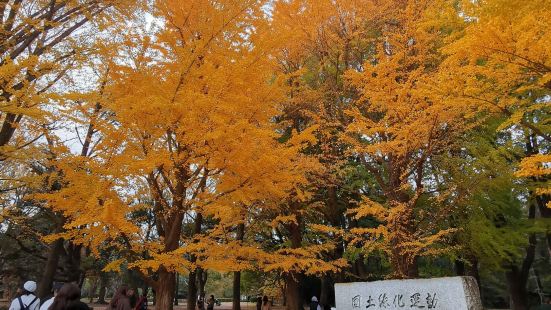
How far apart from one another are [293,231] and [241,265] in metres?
5.60

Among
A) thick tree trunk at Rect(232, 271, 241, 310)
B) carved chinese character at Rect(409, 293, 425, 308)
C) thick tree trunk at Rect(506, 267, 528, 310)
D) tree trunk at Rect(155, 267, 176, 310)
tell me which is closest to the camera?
tree trunk at Rect(155, 267, 176, 310)

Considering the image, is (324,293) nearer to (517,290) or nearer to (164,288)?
(517,290)

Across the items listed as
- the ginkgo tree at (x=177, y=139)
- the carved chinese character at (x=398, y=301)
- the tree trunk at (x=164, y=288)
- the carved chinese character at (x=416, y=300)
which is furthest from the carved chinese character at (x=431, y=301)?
the tree trunk at (x=164, y=288)

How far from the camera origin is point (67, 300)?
3127mm

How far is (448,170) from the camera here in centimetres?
1031

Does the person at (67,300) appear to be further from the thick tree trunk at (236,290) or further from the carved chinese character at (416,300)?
the thick tree trunk at (236,290)

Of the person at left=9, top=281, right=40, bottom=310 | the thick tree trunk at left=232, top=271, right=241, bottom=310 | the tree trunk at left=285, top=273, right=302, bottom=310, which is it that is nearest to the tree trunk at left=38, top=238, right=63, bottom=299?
the person at left=9, top=281, right=40, bottom=310

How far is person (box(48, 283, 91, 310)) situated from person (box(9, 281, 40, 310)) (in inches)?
68.4

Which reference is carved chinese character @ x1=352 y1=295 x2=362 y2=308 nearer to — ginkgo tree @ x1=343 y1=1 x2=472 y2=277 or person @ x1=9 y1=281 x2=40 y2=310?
ginkgo tree @ x1=343 y1=1 x2=472 y2=277

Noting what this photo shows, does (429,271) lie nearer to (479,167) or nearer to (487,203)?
(487,203)

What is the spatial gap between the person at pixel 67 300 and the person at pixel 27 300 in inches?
68.4

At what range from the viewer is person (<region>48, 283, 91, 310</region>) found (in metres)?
3.11

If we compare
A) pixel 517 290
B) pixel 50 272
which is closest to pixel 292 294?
pixel 50 272

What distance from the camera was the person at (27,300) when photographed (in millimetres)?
4410
